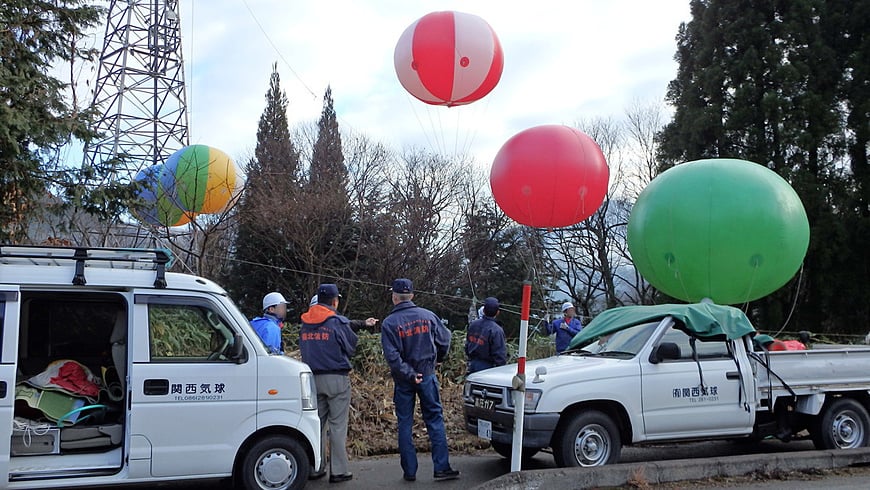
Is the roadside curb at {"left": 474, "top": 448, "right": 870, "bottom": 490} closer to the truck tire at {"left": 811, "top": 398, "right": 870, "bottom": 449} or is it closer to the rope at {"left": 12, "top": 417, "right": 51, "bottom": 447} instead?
the truck tire at {"left": 811, "top": 398, "right": 870, "bottom": 449}

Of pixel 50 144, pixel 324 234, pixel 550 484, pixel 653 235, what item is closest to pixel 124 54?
pixel 324 234

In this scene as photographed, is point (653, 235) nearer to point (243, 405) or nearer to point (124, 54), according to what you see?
point (243, 405)

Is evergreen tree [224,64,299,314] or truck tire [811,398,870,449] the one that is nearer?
truck tire [811,398,870,449]

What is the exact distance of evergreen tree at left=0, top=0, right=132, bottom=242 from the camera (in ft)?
33.3

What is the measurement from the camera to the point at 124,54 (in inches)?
920

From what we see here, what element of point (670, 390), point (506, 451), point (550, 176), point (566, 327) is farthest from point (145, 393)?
point (566, 327)

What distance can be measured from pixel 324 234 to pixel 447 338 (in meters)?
18.4

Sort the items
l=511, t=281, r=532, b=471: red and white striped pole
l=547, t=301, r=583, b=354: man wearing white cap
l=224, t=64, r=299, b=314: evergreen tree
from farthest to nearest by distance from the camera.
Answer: l=224, t=64, r=299, b=314: evergreen tree → l=547, t=301, r=583, b=354: man wearing white cap → l=511, t=281, r=532, b=471: red and white striped pole

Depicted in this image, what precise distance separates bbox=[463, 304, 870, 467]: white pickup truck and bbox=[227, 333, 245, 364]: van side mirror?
278 centimetres

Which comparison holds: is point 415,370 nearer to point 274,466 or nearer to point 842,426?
point 274,466

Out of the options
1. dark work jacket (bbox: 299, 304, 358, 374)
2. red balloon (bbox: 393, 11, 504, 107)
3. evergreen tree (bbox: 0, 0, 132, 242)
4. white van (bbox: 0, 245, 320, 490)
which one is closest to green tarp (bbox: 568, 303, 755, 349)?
dark work jacket (bbox: 299, 304, 358, 374)

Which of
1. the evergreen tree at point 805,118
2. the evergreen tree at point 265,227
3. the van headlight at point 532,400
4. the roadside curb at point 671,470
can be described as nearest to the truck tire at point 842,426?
the roadside curb at point 671,470

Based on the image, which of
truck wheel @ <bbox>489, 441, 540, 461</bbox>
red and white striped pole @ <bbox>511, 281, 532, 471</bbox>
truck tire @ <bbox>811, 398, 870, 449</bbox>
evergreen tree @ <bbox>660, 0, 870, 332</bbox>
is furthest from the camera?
evergreen tree @ <bbox>660, 0, 870, 332</bbox>

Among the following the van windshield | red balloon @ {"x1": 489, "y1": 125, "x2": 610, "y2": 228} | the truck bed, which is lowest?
the truck bed
